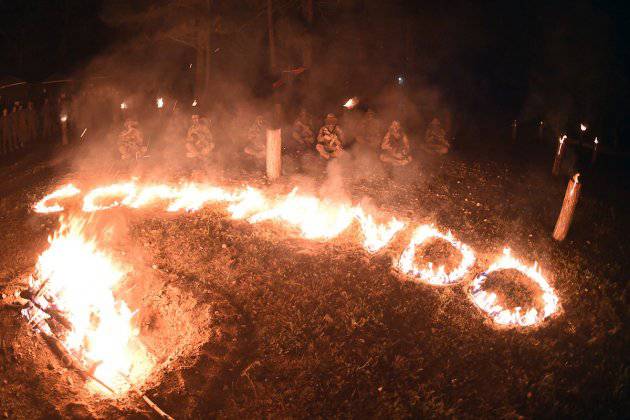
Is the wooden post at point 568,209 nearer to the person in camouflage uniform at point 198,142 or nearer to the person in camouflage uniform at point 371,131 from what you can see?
the person in camouflage uniform at point 371,131

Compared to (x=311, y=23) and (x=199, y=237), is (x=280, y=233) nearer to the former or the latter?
(x=199, y=237)

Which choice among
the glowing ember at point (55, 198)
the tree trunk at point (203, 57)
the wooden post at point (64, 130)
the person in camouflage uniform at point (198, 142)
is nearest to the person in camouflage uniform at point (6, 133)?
the wooden post at point (64, 130)

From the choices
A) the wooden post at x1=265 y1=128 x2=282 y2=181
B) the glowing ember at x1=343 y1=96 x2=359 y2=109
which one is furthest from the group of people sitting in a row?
the glowing ember at x1=343 y1=96 x2=359 y2=109

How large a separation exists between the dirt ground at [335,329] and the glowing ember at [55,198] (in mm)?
287

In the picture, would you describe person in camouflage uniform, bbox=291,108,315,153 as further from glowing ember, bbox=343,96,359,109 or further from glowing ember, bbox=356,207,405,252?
glowing ember, bbox=356,207,405,252

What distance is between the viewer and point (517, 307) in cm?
659

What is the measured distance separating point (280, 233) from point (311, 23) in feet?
25.8

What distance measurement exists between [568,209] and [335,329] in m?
5.35

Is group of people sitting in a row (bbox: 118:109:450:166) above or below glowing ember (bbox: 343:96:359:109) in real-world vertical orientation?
below

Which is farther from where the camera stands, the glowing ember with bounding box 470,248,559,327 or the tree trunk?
the tree trunk

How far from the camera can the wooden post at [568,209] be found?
802 centimetres

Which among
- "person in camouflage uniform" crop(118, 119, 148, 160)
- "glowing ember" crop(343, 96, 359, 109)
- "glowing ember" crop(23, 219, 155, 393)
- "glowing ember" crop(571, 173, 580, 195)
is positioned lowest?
"glowing ember" crop(23, 219, 155, 393)

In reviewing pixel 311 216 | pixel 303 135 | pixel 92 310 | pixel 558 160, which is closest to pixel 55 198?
pixel 92 310

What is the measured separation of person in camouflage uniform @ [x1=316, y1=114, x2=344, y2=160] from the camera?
1232 cm
